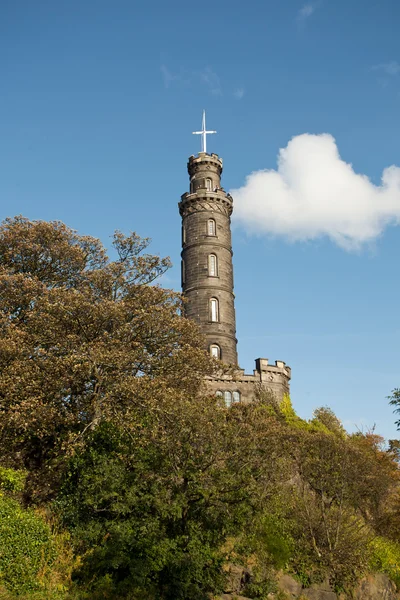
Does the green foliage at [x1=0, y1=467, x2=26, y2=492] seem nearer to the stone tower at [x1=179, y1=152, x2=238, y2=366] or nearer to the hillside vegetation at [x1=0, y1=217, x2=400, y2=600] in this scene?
the hillside vegetation at [x1=0, y1=217, x2=400, y2=600]

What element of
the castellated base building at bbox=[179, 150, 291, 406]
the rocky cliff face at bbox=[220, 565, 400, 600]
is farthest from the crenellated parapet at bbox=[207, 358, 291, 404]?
the rocky cliff face at bbox=[220, 565, 400, 600]

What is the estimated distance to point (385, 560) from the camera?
77.9 ft

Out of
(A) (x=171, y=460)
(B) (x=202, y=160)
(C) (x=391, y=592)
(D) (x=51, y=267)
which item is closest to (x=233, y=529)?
(A) (x=171, y=460)

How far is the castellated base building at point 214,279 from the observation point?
4228 centimetres

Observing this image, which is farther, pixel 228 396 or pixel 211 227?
pixel 211 227

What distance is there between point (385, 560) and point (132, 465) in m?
13.8

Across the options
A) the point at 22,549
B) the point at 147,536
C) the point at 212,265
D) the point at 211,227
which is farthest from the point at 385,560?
the point at 211,227

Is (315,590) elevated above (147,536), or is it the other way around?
(147,536)

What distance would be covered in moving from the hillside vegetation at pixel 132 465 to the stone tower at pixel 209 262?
17385 millimetres

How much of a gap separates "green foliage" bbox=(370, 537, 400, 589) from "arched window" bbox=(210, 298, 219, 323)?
23.4m

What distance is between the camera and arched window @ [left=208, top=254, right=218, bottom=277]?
154ft

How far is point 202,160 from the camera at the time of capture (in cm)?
5303

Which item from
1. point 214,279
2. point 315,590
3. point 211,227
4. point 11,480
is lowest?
point 315,590

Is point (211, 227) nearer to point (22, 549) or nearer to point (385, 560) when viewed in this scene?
point (385, 560)
